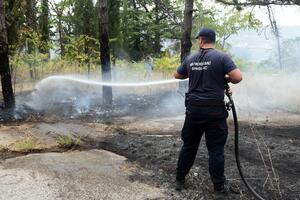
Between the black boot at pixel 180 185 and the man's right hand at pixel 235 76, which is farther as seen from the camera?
the black boot at pixel 180 185

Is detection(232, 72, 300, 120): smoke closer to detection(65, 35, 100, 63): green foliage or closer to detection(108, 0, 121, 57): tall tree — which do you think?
detection(108, 0, 121, 57): tall tree

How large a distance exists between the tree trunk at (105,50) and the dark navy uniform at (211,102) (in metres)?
6.14

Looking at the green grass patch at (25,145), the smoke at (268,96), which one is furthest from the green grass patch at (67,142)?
the smoke at (268,96)

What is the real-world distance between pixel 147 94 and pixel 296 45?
19.0 metres

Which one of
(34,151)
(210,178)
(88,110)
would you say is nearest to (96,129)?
(34,151)

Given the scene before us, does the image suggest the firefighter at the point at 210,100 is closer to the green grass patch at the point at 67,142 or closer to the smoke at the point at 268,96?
the green grass patch at the point at 67,142

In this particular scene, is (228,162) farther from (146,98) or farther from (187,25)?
(146,98)

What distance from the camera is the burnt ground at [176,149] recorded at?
538cm

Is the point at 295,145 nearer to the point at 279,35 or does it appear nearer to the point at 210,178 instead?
the point at 210,178

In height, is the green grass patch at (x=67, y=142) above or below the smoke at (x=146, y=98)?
above

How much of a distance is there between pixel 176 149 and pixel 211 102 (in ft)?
6.63

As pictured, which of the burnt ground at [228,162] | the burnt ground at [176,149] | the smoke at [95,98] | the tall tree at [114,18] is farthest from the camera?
the tall tree at [114,18]

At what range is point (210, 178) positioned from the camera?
5.62 m

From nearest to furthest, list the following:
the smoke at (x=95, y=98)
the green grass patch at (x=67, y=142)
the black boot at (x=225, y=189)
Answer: the black boot at (x=225, y=189) < the green grass patch at (x=67, y=142) < the smoke at (x=95, y=98)
